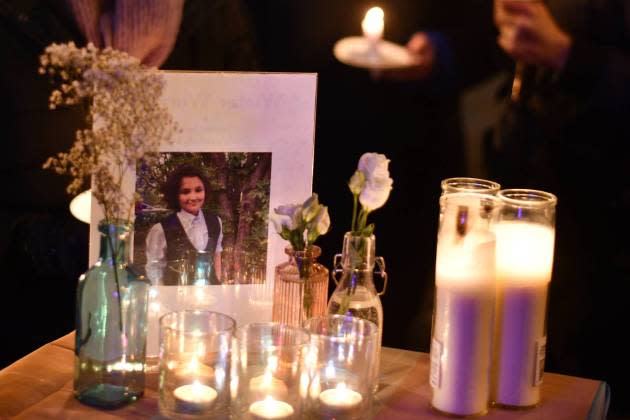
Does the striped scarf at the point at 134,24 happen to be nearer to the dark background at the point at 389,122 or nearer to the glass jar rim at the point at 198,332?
the dark background at the point at 389,122

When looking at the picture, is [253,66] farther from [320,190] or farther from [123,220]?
[123,220]

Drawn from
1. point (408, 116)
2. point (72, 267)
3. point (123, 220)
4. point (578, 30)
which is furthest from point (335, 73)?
point (72, 267)

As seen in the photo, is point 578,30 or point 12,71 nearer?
point 578,30

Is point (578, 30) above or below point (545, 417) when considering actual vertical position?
above

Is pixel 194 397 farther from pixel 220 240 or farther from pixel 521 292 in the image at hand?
pixel 521 292

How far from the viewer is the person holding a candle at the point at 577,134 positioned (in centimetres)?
133

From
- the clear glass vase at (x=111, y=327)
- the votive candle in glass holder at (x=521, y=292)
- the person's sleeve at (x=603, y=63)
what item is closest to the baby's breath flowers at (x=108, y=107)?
the clear glass vase at (x=111, y=327)

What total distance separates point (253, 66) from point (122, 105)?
45 centimetres

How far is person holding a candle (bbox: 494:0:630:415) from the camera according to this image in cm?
133

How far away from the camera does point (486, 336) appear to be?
1133 millimetres

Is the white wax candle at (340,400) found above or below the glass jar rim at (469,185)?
below

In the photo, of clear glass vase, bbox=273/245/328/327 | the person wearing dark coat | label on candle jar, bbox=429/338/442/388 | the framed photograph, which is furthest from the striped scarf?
label on candle jar, bbox=429/338/442/388

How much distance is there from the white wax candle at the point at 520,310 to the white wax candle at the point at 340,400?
22 cm

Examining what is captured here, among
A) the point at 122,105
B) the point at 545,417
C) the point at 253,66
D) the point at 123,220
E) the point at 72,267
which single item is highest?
the point at 253,66
